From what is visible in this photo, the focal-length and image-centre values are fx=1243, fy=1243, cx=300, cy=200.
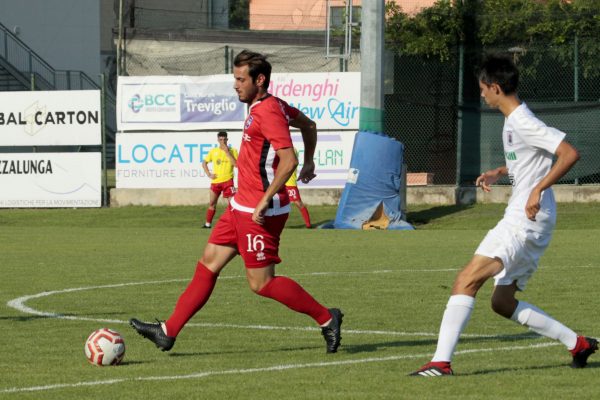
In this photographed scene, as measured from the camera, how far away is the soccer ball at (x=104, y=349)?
8289 mm

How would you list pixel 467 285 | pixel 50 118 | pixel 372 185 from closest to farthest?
pixel 467 285 < pixel 372 185 < pixel 50 118

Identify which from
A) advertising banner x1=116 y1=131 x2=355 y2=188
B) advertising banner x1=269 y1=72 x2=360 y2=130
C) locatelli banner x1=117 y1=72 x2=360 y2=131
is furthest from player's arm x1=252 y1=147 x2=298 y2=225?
advertising banner x1=116 y1=131 x2=355 y2=188

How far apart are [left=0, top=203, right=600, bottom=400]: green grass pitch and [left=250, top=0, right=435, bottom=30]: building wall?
27407mm

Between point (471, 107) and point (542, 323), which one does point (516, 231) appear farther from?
point (471, 107)

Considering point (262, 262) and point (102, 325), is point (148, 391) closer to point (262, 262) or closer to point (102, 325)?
point (262, 262)

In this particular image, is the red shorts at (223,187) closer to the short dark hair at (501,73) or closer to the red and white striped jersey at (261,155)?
the red and white striped jersey at (261,155)

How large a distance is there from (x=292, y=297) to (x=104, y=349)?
134 cm

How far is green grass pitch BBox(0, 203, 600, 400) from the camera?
7320mm

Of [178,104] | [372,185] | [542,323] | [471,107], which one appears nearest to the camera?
[542,323]

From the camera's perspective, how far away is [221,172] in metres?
26.2

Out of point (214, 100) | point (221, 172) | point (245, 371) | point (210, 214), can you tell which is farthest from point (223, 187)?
point (245, 371)

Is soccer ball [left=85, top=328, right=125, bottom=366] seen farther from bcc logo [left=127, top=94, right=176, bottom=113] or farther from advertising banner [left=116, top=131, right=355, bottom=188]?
bcc logo [left=127, top=94, right=176, bottom=113]

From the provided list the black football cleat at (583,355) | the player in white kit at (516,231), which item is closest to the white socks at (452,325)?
the player in white kit at (516,231)

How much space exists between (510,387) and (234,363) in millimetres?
2031
